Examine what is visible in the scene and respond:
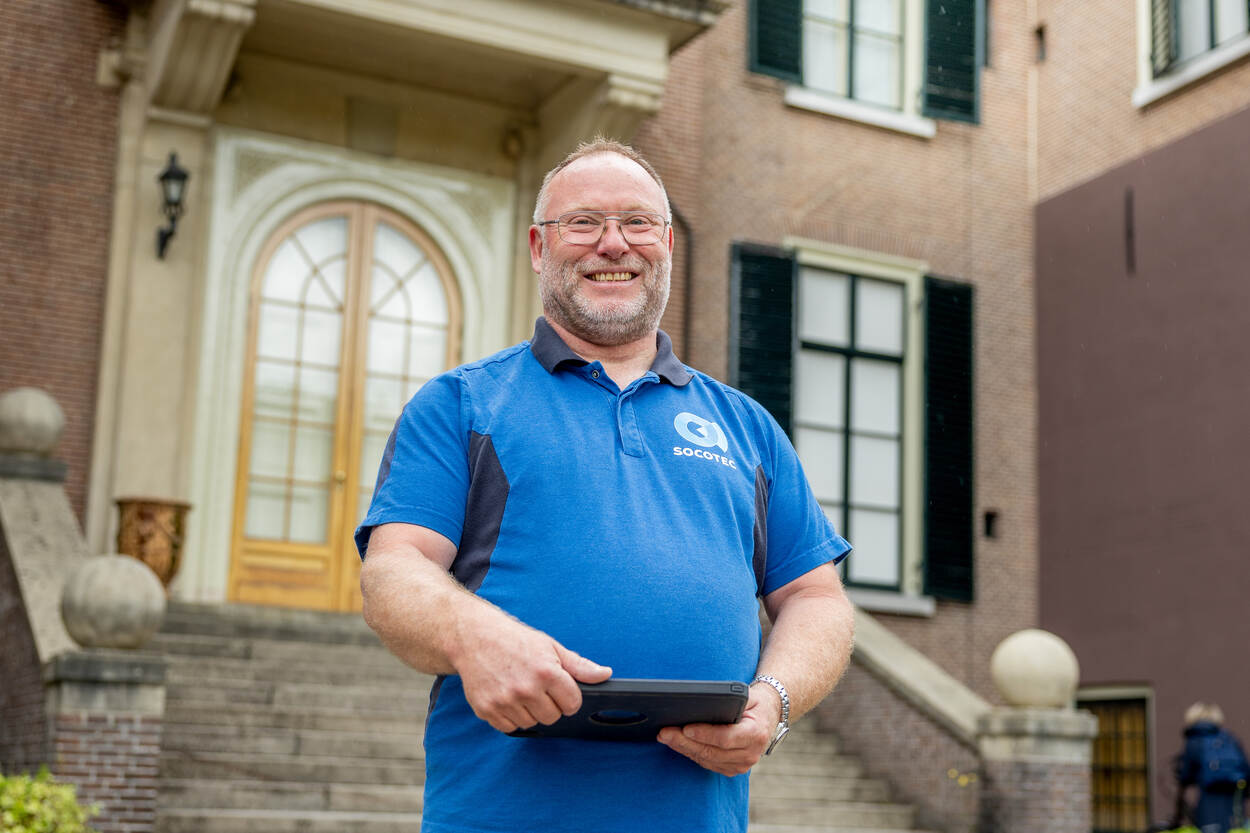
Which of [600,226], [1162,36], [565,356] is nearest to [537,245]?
[600,226]

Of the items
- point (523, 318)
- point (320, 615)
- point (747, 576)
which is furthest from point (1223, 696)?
point (747, 576)

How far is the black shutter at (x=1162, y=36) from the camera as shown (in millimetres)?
12805

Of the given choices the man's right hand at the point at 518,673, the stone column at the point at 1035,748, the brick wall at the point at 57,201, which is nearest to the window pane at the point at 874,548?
the stone column at the point at 1035,748

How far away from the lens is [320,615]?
31.7 feet

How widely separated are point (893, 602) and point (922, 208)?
11.1 feet

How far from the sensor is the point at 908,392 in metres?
12.9

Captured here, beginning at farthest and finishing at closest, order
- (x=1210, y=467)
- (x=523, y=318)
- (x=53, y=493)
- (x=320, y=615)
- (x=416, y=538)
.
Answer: (x=1210, y=467) < (x=523, y=318) < (x=320, y=615) < (x=53, y=493) < (x=416, y=538)

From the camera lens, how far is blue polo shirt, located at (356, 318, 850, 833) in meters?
2.04

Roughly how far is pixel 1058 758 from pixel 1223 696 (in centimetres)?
356

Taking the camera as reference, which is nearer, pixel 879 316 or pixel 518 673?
pixel 518 673

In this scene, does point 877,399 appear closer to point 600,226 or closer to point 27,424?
point 27,424

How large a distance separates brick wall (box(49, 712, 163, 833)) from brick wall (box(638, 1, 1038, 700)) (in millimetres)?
5902

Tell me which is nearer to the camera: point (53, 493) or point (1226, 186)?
point (53, 493)

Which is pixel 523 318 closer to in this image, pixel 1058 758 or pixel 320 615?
pixel 320 615
